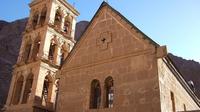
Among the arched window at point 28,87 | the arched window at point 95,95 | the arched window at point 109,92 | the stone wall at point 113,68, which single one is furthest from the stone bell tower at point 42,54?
the arched window at point 109,92

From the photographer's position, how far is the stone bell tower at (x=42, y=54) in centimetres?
2534

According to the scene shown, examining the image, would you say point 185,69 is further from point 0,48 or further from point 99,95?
point 99,95

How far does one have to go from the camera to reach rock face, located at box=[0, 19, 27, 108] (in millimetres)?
49250

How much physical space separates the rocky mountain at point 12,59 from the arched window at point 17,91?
19.1 m

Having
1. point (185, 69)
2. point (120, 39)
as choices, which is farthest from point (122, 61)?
point (185, 69)

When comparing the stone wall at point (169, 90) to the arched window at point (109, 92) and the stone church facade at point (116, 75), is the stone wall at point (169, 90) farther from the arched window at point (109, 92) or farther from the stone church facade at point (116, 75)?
the arched window at point (109, 92)

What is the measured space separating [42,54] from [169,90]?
15.5 m

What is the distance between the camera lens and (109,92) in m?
14.9

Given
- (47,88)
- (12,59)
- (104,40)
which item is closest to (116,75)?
(104,40)

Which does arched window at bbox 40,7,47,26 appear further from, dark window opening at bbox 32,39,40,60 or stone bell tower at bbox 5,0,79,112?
dark window opening at bbox 32,39,40,60

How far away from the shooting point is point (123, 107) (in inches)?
524

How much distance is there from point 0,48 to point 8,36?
27.4 ft

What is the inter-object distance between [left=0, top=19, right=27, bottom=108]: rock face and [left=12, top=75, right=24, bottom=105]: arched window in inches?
706

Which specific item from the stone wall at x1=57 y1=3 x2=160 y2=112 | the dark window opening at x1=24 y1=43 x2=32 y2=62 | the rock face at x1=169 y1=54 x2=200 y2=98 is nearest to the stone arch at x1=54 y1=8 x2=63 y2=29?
the dark window opening at x1=24 y1=43 x2=32 y2=62
